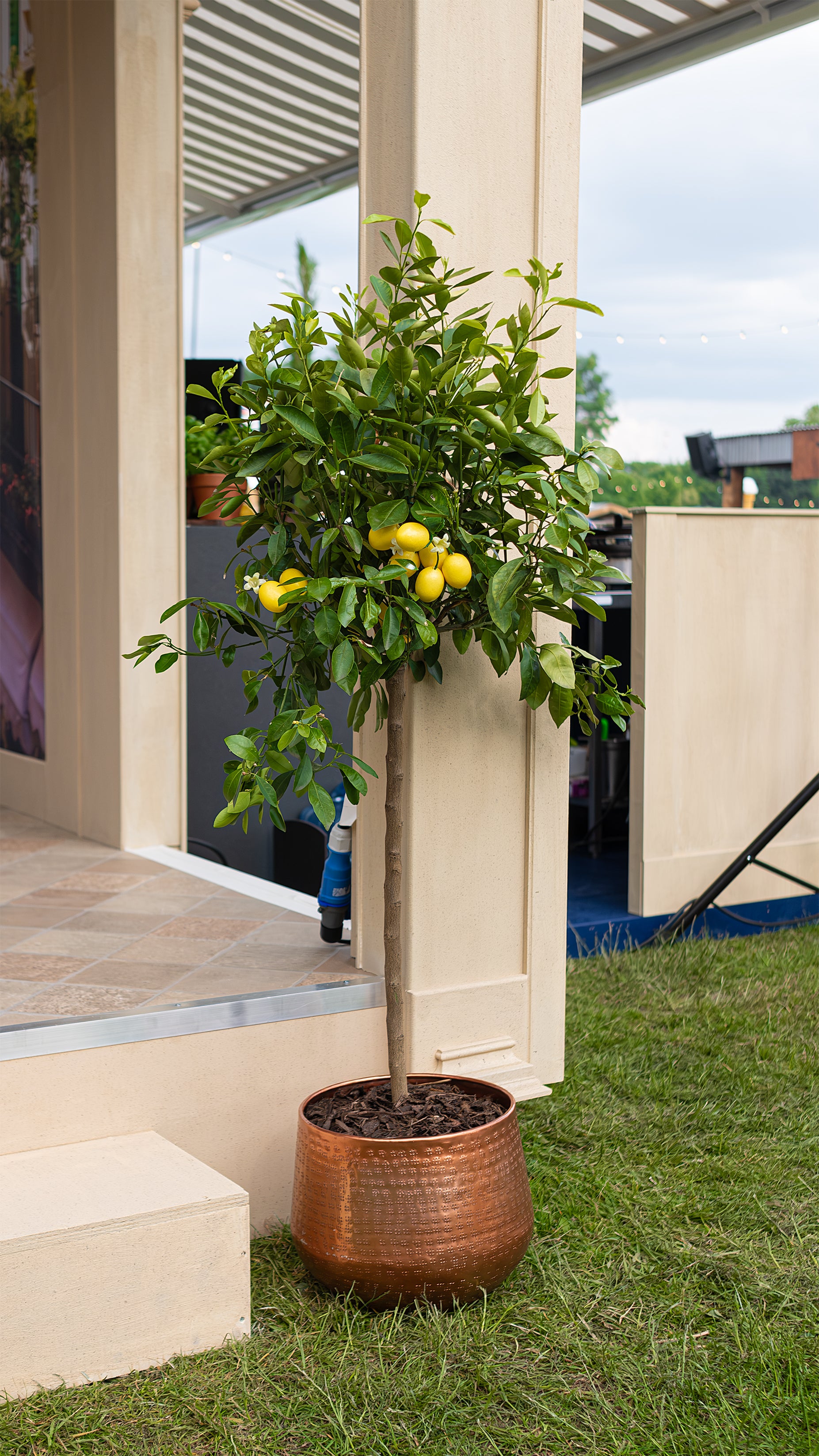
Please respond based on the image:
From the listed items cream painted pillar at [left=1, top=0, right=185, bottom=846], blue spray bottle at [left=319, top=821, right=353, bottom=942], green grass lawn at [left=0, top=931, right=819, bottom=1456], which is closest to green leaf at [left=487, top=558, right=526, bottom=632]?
blue spray bottle at [left=319, top=821, right=353, bottom=942]

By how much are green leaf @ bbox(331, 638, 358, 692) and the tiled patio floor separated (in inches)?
27.3

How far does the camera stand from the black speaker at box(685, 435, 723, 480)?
246 inches

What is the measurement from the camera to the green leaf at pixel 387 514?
5.94ft

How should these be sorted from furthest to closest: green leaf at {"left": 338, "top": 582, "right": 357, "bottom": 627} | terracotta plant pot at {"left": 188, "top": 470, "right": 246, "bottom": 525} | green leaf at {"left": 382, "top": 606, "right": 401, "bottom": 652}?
terracotta plant pot at {"left": 188, "top": 470, "right": 246, "bottom": 525} < green leaf at {"left": 382, "top": 606, "right": 401, "bottom": 652} < green leaf at {"left": 338, "top": 582, "right": 357, "bottom": 627}

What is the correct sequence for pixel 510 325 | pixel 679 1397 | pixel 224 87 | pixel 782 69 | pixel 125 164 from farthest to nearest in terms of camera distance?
1. pixel 782 69
2. pixel 224 87
3. pixel 125 164
4. pixel 510 325
5. pixel 679 1397

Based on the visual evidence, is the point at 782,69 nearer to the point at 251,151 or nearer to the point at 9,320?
the point at 251,151

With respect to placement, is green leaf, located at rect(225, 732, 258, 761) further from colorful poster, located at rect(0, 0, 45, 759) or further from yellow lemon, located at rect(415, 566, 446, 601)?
colorful poster, located at rect(0, 0, 45, 759)

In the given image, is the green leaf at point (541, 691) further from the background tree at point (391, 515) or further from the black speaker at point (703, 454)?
the black speaker at point (703, 454)

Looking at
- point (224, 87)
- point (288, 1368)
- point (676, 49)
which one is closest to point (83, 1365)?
point (288, 1368)

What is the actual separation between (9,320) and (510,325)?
8.80 ft

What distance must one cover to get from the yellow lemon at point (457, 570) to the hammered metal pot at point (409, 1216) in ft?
2.65

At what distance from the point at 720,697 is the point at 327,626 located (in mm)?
2538

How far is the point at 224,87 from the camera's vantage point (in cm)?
609

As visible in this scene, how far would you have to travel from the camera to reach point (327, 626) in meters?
1.78
